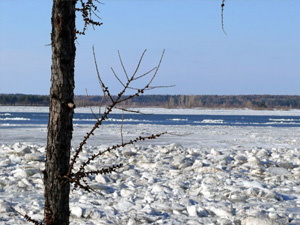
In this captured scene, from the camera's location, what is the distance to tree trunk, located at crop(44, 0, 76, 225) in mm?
2170

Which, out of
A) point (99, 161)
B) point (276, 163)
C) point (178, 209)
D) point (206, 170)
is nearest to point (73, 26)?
point (178, 209)

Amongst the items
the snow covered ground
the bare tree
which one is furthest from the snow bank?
the bare tree

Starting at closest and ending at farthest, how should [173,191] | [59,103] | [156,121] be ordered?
[59,103] < [173,191] < [156,121]

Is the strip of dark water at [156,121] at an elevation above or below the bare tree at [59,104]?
below

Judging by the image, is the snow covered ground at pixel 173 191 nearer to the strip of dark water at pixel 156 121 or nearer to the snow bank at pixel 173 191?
the snow bank at pixel 173 191

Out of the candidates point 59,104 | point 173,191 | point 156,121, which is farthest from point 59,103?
point 156,121

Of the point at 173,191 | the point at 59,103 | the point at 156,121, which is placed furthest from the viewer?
the point at 156,121

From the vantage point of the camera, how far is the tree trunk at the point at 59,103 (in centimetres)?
217

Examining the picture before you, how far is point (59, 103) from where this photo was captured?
2180 millimetres

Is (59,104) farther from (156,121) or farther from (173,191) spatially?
(156,121)

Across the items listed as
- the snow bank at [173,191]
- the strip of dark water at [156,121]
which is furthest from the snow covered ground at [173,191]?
the strip of dark water at [156,121]

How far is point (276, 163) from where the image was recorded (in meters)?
9.89

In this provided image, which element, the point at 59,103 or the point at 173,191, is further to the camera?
the point at 173,191

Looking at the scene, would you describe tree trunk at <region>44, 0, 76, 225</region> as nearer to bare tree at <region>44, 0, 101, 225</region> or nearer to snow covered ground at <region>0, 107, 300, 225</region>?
bare tree at <region>44, 0, 101, 225</region>
